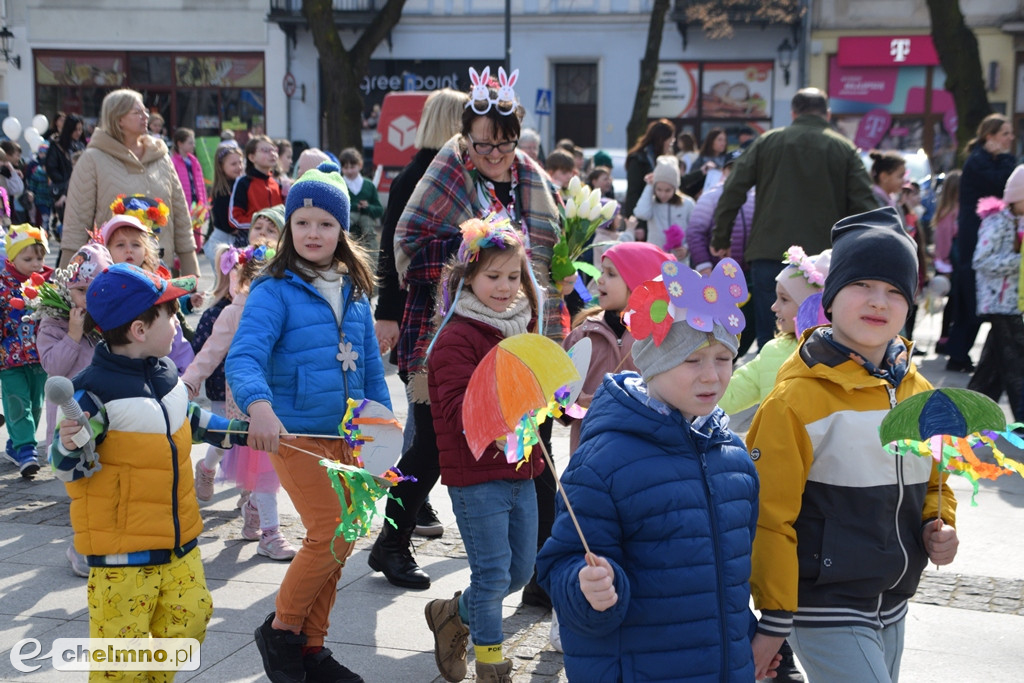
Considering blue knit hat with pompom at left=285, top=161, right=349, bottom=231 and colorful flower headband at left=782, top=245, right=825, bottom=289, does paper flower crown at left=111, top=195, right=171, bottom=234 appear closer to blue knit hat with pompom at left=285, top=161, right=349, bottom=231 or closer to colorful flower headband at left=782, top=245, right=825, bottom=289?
blue knit hat with pompom at left=285, top=161, right=349, bottom=231

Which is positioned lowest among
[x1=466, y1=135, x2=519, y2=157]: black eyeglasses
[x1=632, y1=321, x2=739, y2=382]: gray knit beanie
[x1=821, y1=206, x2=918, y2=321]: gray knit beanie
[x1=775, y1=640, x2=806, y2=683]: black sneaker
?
[x1=775, y1=640, x2=806, y2=683]: black sneaker

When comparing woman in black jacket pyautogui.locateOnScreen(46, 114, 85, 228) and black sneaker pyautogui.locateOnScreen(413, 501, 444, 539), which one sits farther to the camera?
woman in black jacket pyautogui.locateOnScreen(46, 114, 85, 228)

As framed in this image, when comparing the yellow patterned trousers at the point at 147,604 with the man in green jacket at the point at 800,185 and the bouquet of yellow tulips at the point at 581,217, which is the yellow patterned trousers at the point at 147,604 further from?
the man in green jacket at the point at 800,185

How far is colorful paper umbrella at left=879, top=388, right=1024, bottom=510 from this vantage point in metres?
2.69

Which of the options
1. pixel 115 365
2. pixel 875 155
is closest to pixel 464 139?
pixel 115 365

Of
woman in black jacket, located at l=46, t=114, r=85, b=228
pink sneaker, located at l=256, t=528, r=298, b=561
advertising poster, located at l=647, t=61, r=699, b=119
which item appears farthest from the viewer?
advertising poster, located at l=647, t=61, r=699, b=119

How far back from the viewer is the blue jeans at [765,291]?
24.7ft

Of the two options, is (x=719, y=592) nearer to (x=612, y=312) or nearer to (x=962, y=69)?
(x=612, y=312)

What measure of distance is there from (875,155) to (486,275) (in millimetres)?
7144

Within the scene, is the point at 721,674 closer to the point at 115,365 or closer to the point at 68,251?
the point at 115,365

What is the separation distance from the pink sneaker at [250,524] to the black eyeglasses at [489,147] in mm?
2263

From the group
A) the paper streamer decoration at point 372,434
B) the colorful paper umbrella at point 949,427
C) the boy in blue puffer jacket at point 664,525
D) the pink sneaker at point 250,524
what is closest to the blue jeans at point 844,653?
the boy in blue puffer jacket at point 664,525

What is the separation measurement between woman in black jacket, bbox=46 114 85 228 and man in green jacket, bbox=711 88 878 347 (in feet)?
41.8

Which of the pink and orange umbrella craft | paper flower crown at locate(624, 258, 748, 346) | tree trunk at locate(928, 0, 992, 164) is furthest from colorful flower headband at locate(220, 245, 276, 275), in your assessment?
tree trunk at locate(928, 0, 992, 164)
